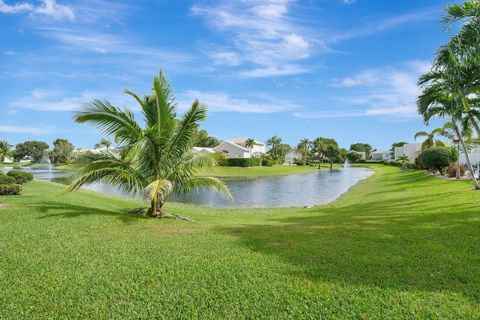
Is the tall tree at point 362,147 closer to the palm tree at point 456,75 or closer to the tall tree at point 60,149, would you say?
the tall tree at point 60,149

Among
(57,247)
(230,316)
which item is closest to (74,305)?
(230,316)

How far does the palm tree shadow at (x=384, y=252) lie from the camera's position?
5.40m

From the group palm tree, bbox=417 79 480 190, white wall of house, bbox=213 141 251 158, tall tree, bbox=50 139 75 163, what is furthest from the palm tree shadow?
tall tree, bbox=50 139 75 163

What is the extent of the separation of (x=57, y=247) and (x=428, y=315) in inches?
249

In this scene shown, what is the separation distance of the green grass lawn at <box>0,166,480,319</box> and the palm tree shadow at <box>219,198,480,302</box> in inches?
0.8

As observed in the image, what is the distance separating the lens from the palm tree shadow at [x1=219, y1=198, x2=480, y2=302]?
5398 mm

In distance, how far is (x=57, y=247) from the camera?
22.8ft

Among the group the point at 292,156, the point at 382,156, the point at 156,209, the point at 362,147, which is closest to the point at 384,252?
the point at 156,209

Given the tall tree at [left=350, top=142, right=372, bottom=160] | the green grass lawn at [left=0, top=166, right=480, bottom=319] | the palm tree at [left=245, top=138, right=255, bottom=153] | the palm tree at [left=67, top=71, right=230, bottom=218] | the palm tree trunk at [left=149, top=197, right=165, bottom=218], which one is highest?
the tall tree at [left=350, top=142, right=372, bottom=160]

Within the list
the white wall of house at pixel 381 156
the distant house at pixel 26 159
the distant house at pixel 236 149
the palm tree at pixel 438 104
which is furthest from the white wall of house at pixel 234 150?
the distant house at pixel 26 159

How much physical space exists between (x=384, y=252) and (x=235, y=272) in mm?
3065

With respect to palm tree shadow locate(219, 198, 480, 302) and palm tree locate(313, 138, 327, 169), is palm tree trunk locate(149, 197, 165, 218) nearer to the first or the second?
palm tree shadow locate(219, 198, 480, 302)

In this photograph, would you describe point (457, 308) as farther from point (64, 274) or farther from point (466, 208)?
→ point (466, 208)

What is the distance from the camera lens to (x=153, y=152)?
11133 mm
